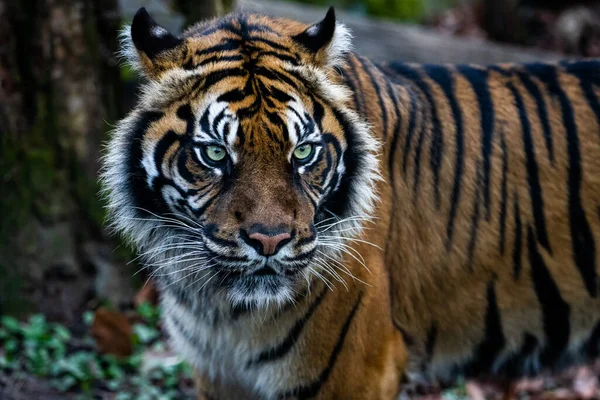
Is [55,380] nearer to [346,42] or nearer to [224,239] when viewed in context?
[224,239]

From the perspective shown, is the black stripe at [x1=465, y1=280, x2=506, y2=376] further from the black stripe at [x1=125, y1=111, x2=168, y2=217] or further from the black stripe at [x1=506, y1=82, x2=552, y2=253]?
the black stripe at [x1=125, y1=111, x2=168, y2=217]

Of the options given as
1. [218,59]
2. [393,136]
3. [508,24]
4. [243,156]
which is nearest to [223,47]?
[218,59]

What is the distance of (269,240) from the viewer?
9.12 ft

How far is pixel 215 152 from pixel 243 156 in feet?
0.36

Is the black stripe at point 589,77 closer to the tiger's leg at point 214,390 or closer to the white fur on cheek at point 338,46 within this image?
the white fur on cheek at point 338,46

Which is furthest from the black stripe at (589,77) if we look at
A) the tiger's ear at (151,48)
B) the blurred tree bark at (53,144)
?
the blurred tree bark at (53,144)

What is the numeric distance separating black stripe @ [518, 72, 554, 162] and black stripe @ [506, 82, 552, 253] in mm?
75

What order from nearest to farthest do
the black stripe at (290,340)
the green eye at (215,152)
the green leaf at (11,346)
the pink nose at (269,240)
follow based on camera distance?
1. the pink nose at (269,240)
2. the green eye at (215,152)
3. the black stripe at (290,340)
4. the green leaf at (11,346)

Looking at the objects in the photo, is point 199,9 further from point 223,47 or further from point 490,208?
point 490,208

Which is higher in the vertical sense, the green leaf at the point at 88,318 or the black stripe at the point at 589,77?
the black stripe at the point at 589,77

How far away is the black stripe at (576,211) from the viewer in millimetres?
3791

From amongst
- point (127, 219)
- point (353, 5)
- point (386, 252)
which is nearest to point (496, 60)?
point (353, 5)

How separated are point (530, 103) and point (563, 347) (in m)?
1.21

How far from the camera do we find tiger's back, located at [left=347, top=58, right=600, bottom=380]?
3680 millimetres
